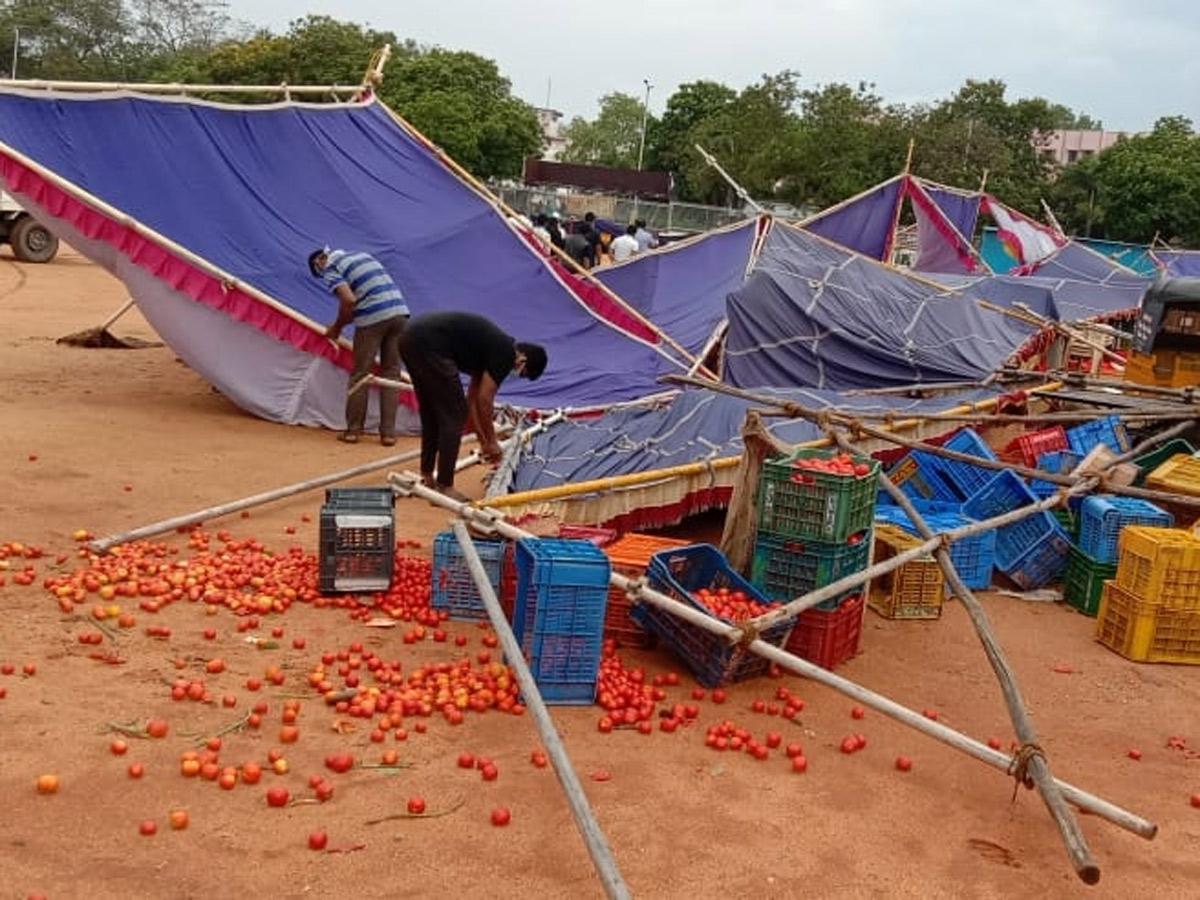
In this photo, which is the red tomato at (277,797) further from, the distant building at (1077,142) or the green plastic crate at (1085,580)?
the distant building at (1077,142)

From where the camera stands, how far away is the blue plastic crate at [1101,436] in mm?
8508

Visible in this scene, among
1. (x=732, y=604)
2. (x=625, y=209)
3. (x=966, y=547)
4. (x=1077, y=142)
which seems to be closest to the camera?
(x=732, y=604)

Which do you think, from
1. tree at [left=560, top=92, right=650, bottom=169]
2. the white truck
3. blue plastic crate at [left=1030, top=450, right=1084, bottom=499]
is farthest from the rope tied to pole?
tree at [left=560, top=92, right=650, bottom=169]

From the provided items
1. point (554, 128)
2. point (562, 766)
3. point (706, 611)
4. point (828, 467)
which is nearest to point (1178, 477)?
point (828, 467)

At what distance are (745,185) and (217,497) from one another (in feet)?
120

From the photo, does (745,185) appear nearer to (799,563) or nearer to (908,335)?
(908,335)

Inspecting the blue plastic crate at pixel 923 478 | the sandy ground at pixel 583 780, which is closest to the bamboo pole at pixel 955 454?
the blue plastic crate at pixel 923 478

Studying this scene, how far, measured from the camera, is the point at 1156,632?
19.6 feet

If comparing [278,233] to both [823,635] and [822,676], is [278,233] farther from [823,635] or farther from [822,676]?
[822,676]

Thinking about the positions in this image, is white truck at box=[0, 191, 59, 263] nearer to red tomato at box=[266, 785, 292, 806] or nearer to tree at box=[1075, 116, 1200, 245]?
red tomato at box=[266, 785, 292, 806]

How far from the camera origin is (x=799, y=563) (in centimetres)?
545

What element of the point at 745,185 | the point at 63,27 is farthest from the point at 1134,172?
the point at 63,27

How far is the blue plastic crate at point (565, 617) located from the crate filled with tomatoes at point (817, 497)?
110 centimetres

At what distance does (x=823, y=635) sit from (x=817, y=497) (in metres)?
0.65
